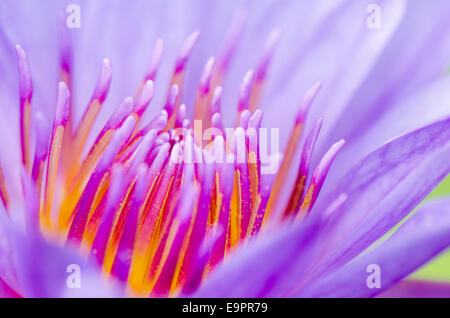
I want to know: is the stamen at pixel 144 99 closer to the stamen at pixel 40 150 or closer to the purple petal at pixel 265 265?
the stamen at pixel 40 150

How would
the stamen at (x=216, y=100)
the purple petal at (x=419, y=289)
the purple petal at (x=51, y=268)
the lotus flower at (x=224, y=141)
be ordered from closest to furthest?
the purple petal at (x=51, y=268), the lotus flower at (x=224, y=141), the purple petal at (x=419, y=289), the stamen at (x=216, y=100)

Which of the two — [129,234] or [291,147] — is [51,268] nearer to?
[129,234]

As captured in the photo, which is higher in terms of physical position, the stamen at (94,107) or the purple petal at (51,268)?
the stamen at (94,107)

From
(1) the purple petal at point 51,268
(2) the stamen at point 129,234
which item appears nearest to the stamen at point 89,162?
(2) the stamen at point 129,234

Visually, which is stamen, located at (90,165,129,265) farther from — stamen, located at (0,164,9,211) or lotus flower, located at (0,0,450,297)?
stamen, located at (0,164,9,211)

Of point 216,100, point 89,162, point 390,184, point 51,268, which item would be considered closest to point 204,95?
point 216,100

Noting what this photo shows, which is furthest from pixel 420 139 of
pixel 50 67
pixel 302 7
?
pixel 50 67

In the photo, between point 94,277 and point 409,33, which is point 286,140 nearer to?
point 409,33
